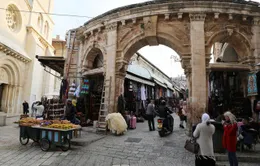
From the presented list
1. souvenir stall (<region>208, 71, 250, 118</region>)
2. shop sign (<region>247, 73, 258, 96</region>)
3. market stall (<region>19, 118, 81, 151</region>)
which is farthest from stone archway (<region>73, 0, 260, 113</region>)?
market stall (<region>19, 118, 81, 151</region>)

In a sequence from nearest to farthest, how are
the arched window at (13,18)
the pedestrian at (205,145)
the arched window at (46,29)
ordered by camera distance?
the pedestrian at (205,145) < the arched window at (13,18) < the arched window at (46,29)

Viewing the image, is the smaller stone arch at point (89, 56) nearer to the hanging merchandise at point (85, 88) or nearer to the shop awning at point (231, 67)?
the hanging merchandise at point (85, 88)

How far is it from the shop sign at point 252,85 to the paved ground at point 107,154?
3709mm

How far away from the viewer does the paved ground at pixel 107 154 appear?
14.0ft

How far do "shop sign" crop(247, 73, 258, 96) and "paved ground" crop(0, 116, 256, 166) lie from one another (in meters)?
3.71

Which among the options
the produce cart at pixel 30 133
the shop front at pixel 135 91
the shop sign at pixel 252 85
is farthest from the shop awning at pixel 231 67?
the produce cart at pixel 30 133

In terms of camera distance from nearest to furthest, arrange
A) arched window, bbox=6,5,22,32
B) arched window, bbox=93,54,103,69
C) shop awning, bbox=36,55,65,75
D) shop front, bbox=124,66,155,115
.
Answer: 1. shop awning, bbox=36,55,65,75
2. arched window, bbox=93,54,103,69
3. shop front, bbox=124,66,155,115
4. arched window, bbox=6,5,22,32

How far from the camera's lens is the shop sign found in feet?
21.9

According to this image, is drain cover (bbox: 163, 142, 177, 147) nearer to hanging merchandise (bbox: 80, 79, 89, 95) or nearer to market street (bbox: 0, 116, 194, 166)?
market street (bbox: 0, 116, 194, 166)

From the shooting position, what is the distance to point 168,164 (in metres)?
4.20

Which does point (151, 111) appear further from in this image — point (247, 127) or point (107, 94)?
point (247, 127)

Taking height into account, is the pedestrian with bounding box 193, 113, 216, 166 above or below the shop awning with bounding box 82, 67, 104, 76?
below

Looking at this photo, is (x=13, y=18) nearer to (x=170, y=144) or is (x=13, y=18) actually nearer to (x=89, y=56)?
(x=89, y=56)

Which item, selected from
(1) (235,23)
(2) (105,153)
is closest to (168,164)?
(2) (105,153)
